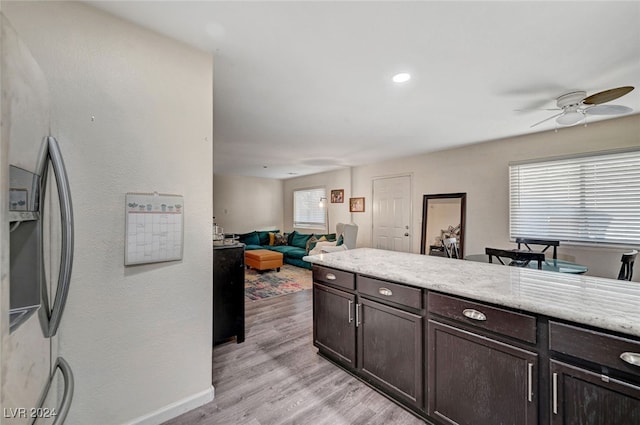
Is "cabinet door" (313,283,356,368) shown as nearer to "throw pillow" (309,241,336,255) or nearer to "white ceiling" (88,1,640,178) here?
"white ceiling" (88,1,640,178)

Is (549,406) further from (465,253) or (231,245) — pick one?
(465,253)

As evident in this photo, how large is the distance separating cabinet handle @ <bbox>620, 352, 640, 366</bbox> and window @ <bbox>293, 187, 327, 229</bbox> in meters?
6.37

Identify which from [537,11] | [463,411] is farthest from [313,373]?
[537,11]

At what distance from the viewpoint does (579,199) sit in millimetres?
3391

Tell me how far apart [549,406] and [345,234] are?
4.76 meters

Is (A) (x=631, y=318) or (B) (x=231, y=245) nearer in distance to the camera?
(A) (x=631, y=318)

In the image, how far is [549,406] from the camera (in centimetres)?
116

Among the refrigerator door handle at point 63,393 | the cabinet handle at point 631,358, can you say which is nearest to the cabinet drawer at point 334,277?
the cabinet handle at point 631,358

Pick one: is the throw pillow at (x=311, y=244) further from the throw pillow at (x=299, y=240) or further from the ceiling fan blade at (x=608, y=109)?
the ceiling fan blade at (x=608, y=109)

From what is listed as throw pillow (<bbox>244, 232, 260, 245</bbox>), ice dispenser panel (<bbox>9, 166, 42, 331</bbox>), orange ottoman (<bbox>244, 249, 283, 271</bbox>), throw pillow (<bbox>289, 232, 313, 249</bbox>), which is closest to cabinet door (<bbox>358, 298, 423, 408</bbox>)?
ice dispenser panel (<bbox>9, 166, 42, 331</bbox>)

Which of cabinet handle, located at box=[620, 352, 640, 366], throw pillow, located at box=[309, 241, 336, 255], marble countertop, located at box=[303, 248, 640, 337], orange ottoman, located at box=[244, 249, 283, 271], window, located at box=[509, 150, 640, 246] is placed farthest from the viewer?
throw pillow, located at box=[309, 241, 336, 255]

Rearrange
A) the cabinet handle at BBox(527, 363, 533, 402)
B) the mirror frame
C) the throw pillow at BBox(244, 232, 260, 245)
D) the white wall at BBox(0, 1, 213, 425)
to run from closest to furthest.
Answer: the cabinet handle at BBox(527, 363, 533, 402) < the white wall at BBox(0, 1, 213, 425) < the mirror frame < the throw pillow at BBox(244, 232, 260, 245)

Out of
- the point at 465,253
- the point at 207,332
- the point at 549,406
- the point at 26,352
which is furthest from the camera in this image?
the point at 465,253

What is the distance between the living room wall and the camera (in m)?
3.18
